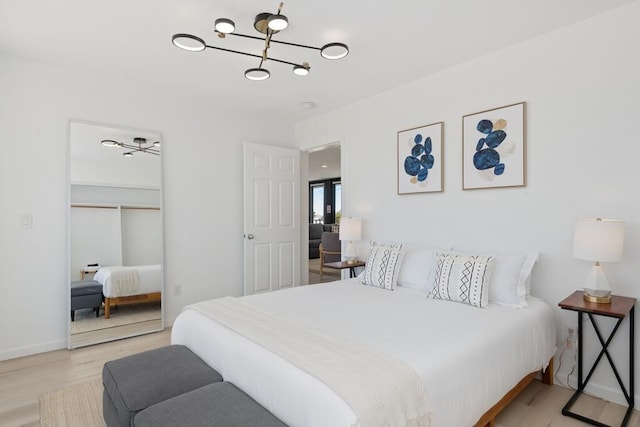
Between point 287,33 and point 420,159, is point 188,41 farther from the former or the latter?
point 420,159

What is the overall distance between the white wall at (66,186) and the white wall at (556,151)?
222 centimetres

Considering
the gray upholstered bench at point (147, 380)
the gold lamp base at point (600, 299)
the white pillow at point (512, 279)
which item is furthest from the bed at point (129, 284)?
the gold lamp base at point (600, 299)

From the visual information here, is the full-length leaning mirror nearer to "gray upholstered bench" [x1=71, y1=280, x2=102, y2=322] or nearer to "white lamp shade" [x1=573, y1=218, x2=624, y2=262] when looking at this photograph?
"gray upholstered bench" [x1=71, y1=280, x2=102, y2=322]

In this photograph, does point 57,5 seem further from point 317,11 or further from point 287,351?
point 287,351

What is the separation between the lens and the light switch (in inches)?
120

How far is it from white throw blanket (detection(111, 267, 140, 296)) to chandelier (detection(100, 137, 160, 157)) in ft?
3.88

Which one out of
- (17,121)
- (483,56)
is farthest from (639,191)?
(17,121)

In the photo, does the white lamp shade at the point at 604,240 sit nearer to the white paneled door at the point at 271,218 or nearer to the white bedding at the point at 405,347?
the white bedding at the point at 405,347

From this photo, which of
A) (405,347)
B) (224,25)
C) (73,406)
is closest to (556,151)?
(405,347)

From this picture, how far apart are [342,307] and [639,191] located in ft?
6.74

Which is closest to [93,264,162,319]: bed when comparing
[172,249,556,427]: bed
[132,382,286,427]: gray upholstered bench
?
[172,249,556,427]: bed

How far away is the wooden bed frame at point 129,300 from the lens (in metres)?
3.50

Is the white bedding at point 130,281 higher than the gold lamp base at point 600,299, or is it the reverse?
the gold lamp base at point 600,299

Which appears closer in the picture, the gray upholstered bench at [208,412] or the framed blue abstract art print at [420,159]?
the gray upholstered bench at [208,412]
